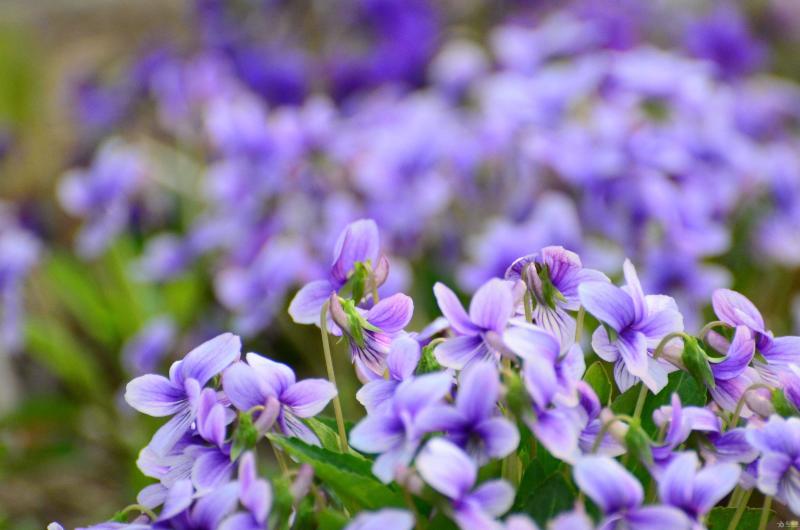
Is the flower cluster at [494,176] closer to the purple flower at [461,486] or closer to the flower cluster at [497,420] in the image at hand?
the flower cluster at [497,420]

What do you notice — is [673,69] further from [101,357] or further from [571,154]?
[101,357]

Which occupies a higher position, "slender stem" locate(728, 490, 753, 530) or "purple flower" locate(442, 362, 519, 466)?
"purple flower" locate(442, 362, 519, 466)

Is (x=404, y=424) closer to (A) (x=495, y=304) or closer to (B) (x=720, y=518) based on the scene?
(A) (x=495, y=304)

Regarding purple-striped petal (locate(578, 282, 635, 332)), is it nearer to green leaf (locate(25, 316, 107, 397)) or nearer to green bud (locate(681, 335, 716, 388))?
green bud (locate(681, 335, 716, 388))

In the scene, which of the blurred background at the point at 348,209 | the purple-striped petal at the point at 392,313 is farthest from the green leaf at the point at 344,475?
the blurred background at the point at 348,209

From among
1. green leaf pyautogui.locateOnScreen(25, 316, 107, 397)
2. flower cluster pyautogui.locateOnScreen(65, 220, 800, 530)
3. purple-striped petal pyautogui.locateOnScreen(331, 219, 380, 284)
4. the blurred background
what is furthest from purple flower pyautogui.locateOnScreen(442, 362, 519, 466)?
green leaf pyautogui.locateOnScreen(25, 316, 107, 397)

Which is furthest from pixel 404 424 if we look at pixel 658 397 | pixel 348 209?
pixel 348 209

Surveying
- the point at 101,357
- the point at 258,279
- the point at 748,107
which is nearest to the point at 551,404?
the point at 258,279
